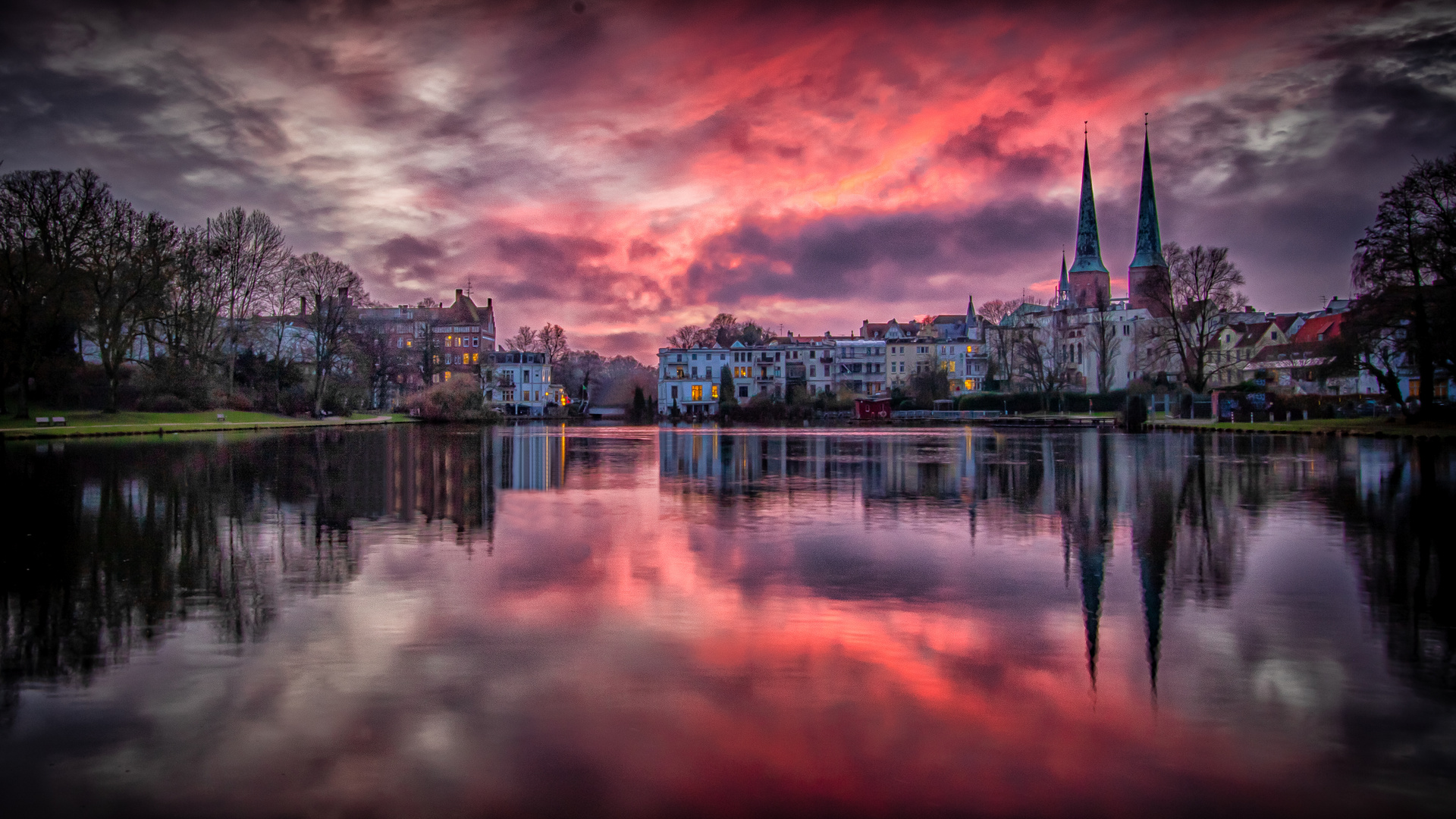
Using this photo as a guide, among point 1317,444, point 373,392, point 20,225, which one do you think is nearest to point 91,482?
point 20,225

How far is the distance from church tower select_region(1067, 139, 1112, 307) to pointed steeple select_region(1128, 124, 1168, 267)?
468cm

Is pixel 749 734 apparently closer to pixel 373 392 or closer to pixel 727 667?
pixel 727 667

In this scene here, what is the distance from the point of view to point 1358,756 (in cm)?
491

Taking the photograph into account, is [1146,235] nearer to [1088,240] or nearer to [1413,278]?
[1088,240]

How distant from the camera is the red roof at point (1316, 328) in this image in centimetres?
9138

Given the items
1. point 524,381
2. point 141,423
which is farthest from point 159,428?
point 524,381

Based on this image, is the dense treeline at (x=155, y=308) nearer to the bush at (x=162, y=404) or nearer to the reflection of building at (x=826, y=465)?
the bush at (x=162, y=404)

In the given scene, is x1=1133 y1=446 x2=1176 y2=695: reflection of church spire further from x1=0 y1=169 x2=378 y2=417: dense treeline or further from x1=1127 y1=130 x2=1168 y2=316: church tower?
x1=1127 y1=130 x2=1168 y2=316: church tower

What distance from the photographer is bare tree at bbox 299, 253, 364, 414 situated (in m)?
69.3

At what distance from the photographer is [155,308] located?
180 feet

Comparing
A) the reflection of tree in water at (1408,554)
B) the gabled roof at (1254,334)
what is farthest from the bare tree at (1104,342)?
the reflection of tree in water at (1408,554)

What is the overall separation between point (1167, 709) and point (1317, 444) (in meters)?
38.5

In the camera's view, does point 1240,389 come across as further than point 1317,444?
Yes

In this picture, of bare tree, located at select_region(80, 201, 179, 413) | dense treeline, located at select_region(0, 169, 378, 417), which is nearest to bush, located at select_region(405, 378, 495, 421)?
dense treeline, located at select_region(0, 169, 378, 417)
